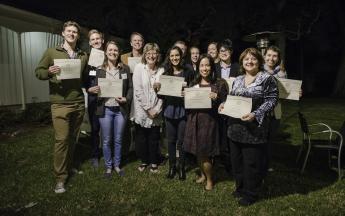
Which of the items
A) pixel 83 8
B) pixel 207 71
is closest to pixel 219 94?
pixel 207 71

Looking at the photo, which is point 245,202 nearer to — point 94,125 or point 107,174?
point 107,174

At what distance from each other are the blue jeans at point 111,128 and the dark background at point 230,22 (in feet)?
21.4

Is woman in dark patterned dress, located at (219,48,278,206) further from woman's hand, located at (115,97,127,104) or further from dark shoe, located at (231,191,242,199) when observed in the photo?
woman's hand, located at (115,97,127,104)

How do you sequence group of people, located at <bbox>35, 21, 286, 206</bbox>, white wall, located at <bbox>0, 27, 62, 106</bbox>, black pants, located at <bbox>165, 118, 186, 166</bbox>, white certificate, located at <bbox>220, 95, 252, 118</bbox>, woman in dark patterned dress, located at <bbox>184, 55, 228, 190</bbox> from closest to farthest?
white certificate, located at <bbox>220, 95, 252, 118</bbox>, group of people, located at <bbox>35, 21, 286, 206</bbox>, woman in dark patterned dress, located at <bbox>184, 55, 228, 190</bbox>, black pants, located at <bbox>165, 118, 186, 166</bbox>, white wall, located at <bbox>0, 27, 62, 106</bbox>

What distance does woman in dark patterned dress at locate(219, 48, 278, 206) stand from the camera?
4.77 meters

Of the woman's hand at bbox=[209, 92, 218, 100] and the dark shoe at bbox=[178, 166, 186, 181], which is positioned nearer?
the woman's hand at bbox=[209, 92, 218, 100]

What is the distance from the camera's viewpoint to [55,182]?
5941 mm

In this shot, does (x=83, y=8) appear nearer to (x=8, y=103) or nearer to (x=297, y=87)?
(x=8, y=103)

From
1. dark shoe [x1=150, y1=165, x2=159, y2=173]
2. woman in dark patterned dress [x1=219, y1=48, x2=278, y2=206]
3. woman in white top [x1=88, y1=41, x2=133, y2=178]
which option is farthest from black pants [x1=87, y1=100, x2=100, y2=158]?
woman in dark patterned dress [x1=219, y1=48, x2=278, y2=206]

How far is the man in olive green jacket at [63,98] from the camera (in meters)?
5.35

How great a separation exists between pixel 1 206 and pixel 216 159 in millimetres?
3820

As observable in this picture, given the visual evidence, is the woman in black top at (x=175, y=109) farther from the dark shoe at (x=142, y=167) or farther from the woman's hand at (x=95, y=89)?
the woman's hand at (x=95, y=89)

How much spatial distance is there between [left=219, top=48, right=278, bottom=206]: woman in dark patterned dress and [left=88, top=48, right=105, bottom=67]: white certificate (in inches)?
87.3

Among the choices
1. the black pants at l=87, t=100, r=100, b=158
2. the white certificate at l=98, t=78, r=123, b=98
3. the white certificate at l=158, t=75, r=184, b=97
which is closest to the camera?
the white certificate at l=158, t=75, r=184, b=97
